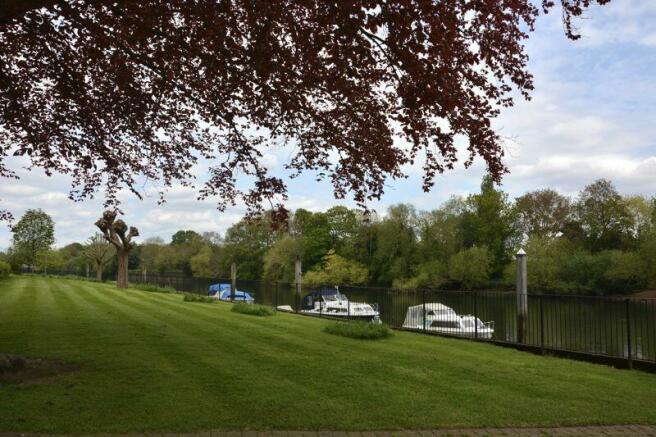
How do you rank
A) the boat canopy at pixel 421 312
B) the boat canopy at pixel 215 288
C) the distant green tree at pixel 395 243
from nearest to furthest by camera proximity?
the boat canopy at pixel 421 312, the boat canopy at pixel 215 288, the distant green tree at pixel 395 243

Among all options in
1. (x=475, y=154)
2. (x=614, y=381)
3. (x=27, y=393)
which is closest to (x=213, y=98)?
(x=475, y=154)

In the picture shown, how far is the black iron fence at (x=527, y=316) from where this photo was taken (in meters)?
11.0

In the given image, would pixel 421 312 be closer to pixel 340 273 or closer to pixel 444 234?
pixel 444 234

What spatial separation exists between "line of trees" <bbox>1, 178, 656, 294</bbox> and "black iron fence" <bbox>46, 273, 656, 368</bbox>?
25151mm

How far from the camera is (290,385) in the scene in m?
6.52

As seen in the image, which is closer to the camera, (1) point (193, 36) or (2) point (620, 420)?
(2) point (620, 420)

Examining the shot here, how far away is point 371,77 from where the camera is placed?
20.8 feet

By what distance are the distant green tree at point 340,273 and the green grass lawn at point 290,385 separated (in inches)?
2126

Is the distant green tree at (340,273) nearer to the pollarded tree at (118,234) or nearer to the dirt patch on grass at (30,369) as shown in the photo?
the pollarded tree at (118,234)

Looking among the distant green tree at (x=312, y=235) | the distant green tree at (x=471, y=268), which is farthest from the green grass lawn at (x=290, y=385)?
the distant green tree at (x=312, y=235)

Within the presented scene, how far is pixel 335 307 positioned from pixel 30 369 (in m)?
16.3

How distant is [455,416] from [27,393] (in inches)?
187

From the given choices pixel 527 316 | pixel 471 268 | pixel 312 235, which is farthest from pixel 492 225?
pixel 527 316

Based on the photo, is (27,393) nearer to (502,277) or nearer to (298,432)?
(298,432)
